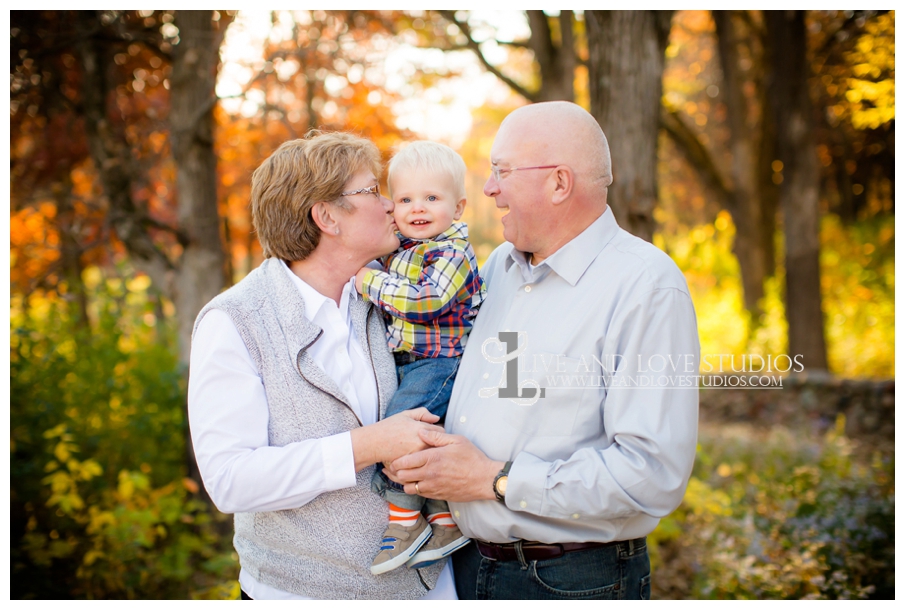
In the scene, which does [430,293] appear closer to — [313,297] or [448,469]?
[313,297]

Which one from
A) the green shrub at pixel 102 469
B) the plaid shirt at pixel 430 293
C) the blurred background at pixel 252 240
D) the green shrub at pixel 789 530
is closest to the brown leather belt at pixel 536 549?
the plaid shirt at pixel 430 293

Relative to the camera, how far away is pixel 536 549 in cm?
198

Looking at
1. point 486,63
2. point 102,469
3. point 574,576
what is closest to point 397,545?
point 574,576

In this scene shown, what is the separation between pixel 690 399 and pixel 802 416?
6.14 m

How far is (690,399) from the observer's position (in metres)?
1.84

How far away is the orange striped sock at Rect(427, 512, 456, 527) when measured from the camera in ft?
6.99

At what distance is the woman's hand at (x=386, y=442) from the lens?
1.93m

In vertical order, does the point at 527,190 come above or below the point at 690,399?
above

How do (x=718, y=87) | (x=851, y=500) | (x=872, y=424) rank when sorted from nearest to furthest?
(x=851, y=500) → (x=872, y=424) → (x=718, y=87)

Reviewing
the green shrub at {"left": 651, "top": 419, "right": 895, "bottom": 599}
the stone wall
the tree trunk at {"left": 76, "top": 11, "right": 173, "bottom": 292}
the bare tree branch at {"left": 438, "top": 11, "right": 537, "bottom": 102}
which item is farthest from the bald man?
the stone wall

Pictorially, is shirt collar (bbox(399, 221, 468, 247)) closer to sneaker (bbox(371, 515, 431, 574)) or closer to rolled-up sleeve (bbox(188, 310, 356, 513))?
rolled-up sleeve (bbox(188, 310, 356, 513))
